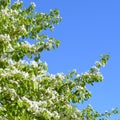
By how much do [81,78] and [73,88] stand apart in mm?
680

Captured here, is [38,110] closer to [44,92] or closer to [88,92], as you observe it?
[44,92]

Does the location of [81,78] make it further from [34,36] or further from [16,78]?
[16,78]

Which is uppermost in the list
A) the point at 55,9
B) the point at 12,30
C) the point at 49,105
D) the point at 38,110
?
the point at 55,9

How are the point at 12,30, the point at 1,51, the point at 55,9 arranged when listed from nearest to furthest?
the point at 1,51
the point at 12,30
the point at 55,9

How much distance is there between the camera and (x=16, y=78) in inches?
569

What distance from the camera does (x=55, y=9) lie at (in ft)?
82.9

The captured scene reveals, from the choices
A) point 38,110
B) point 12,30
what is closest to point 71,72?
point 12,30

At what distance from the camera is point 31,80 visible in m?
14.6

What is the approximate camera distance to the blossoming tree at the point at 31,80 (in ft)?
47.8

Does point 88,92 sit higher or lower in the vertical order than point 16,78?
higher

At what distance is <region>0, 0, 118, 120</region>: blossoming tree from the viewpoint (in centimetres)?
1457

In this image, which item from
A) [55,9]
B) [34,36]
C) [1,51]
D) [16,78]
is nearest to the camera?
[16,78]

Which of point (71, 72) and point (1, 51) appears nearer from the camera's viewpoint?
point (1, 51)

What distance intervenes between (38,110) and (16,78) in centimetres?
135
